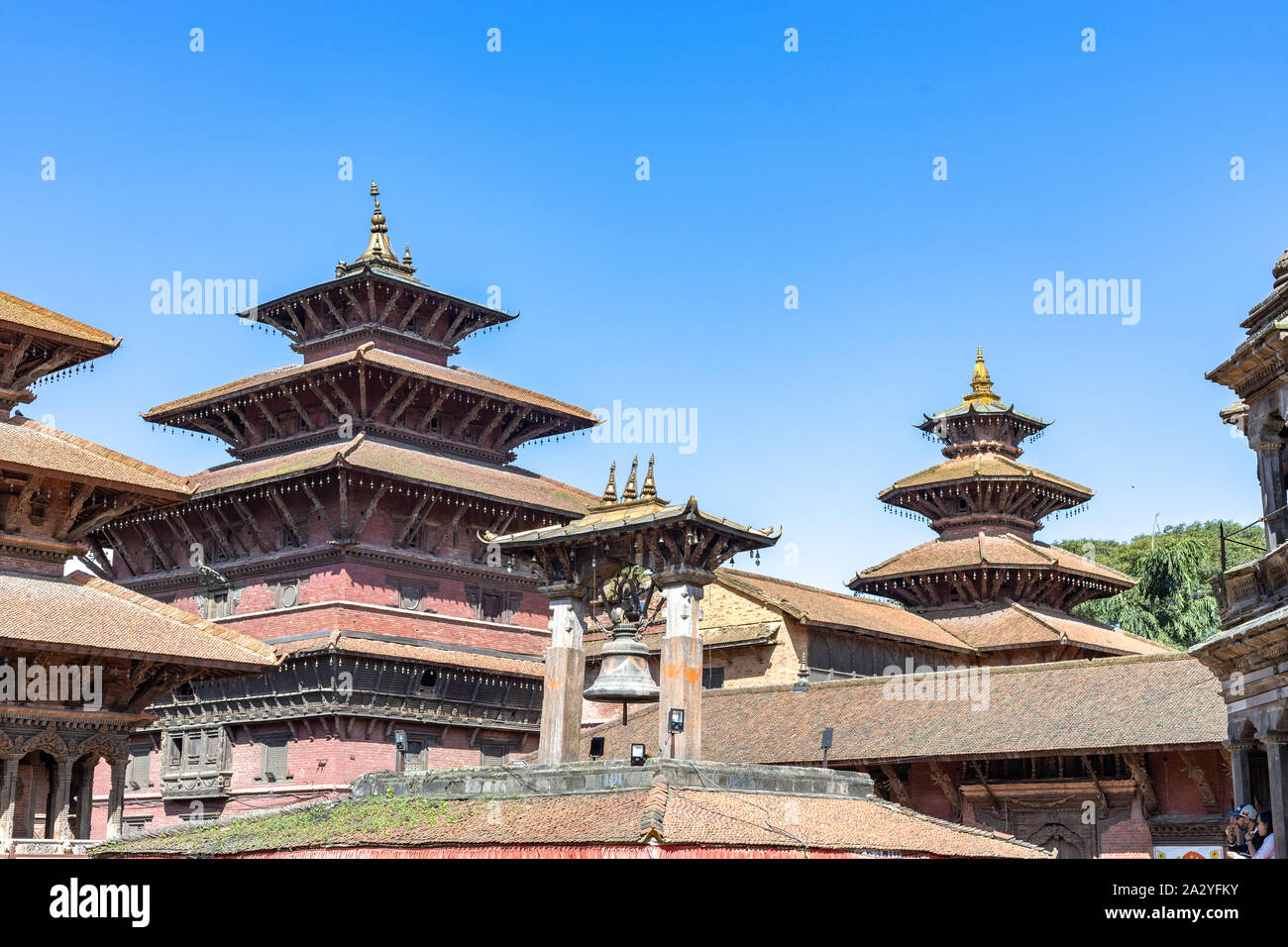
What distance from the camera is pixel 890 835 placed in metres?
23.9

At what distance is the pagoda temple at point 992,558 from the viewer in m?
51.6

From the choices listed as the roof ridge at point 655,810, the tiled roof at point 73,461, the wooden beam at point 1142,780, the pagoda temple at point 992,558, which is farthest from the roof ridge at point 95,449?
the pagoda temple at point 992,558

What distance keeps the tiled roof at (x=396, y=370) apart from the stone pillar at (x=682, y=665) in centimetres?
2111

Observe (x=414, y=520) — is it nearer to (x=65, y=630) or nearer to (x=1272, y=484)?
(x=65, y=630)

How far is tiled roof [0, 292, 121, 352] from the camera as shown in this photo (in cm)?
3069

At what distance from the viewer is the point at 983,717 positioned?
35938mm

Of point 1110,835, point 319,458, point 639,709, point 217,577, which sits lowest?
point 1110,835

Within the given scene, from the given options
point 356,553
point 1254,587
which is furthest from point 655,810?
point 356,553

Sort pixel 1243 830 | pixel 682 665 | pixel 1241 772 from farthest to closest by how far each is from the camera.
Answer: pixel 682 665, pixel 1241 772, pixel 1243 830

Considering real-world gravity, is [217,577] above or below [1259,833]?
above

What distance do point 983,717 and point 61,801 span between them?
2132 centimetres
